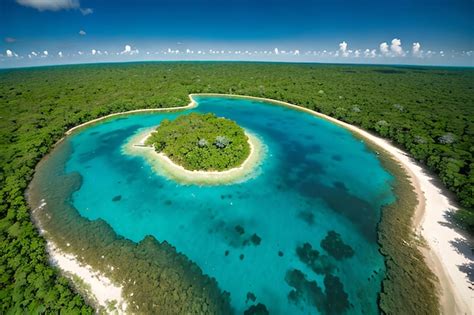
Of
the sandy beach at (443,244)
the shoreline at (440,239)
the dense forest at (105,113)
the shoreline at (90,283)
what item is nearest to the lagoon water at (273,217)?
the shoreline at (440,239)

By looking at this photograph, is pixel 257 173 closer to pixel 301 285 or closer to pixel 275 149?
pixel 275 149

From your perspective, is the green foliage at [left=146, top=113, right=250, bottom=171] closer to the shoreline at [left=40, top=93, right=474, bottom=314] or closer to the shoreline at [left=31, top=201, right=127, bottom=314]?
the shoreline at [left=31, top=201, right=127, bottom=314]

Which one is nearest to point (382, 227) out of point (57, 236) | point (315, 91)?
point (57, 236)

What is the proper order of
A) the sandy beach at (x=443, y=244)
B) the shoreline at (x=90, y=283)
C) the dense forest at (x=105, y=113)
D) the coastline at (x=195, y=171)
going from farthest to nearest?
the coastline at (x=195, y=171)
the sandy beach at (x=443, y=244)
the dense forest at (x=105, y=113)
the shoreline at (x=90, y=283)

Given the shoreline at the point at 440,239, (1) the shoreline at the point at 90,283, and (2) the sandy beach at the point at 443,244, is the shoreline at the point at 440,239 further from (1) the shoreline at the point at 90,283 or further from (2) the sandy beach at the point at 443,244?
(1) the shoreline at the point at 90,283

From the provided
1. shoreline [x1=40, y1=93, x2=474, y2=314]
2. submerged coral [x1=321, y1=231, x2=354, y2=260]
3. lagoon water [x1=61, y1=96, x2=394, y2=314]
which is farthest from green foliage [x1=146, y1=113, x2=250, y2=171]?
shoreline [x1=40, y1=93, x2=474, y2=314]

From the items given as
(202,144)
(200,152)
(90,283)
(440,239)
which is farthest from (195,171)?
(440,239)

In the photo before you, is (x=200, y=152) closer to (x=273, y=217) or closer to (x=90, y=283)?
(x=273, y=217)
